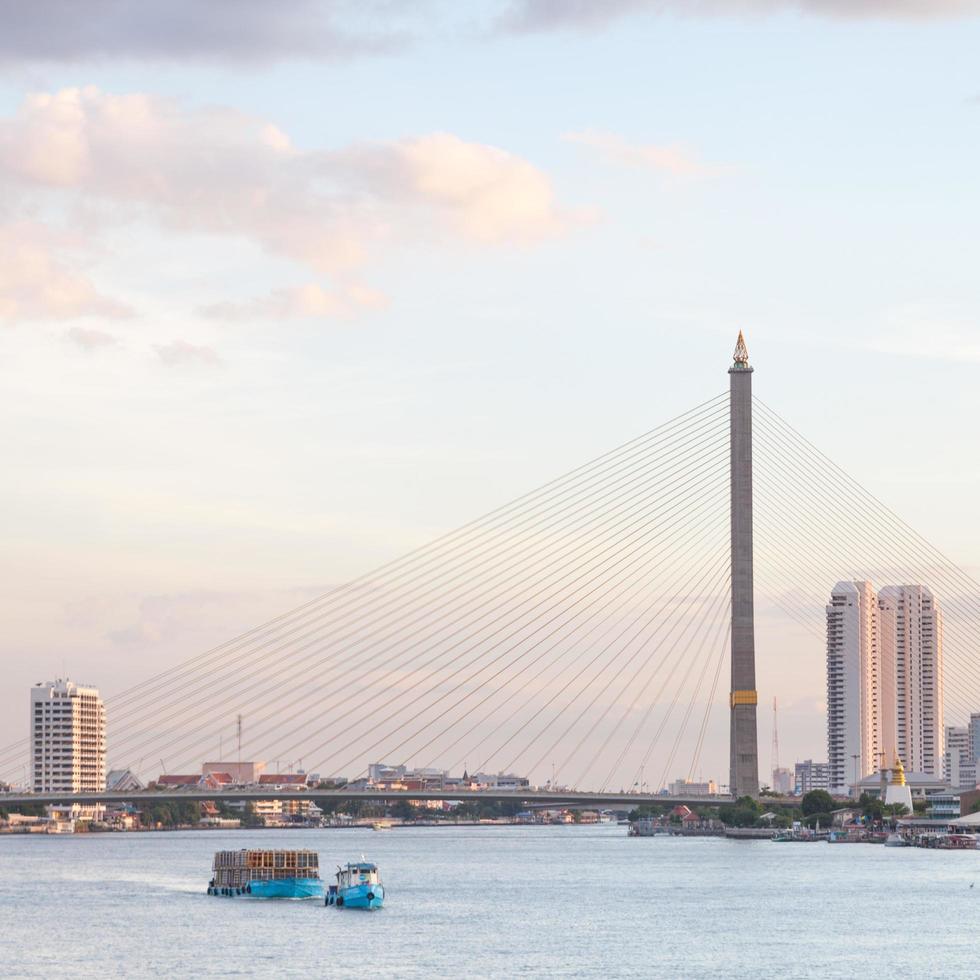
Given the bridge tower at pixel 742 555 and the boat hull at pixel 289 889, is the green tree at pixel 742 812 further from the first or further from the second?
the boat hull at pixel 289 889

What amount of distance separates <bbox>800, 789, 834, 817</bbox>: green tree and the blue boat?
69770 millimetres

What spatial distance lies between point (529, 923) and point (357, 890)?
6722 millimetres

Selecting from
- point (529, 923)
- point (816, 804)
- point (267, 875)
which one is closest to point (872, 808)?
point (816, 804)

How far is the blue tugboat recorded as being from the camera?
6412cm

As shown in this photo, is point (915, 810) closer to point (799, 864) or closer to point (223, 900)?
point (799, 864)

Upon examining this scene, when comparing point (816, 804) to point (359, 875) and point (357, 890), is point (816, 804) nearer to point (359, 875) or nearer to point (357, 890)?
point (359, 875)

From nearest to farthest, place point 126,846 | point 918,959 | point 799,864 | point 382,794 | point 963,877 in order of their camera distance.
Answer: point 918,959
point 963,877
point 799,864
point 382,794
point 126,846

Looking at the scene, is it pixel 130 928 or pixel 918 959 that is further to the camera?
pixel 130 928

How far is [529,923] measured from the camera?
59750mm

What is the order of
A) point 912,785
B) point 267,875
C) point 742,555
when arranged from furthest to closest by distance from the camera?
point 912,785
point 742,555
point 267,875

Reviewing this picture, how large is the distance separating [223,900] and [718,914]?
16.4m

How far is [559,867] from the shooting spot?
99000 mm

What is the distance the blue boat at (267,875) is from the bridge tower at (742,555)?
3281 cm

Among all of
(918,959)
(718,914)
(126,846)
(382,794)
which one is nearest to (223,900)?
(718,914)
